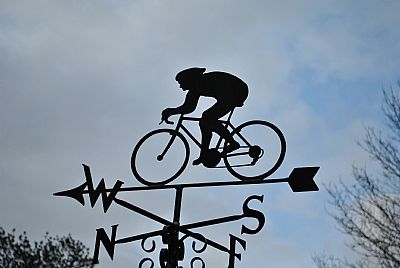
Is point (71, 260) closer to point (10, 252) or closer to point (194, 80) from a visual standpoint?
point (10, 252)

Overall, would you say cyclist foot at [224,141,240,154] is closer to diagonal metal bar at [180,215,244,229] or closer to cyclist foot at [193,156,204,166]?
cyclist foot at [193,156,204,166]

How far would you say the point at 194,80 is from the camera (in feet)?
8.41

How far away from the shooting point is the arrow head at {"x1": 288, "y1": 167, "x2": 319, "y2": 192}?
2.41 metres

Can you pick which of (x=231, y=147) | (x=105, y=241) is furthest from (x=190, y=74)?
(x=105, y=241)

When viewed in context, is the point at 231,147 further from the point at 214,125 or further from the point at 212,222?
the point at 212,222

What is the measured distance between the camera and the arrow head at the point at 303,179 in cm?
241

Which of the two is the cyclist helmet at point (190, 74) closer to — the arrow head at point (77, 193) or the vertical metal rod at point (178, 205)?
the vertical metal rod at point (178, 205)

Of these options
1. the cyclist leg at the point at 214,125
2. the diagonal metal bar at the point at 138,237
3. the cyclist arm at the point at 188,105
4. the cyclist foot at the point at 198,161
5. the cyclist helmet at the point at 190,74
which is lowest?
the diagonal metal bar at the point at 138,237

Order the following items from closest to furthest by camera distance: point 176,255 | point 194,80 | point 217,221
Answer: point 176,255 < point 217,221 < point 194,80

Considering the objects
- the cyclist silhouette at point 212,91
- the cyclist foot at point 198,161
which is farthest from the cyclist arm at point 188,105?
the cyclist foot at point 198,161

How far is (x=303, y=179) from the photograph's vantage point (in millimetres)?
2426

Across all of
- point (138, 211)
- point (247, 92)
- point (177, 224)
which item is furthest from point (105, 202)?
point (247, 92)

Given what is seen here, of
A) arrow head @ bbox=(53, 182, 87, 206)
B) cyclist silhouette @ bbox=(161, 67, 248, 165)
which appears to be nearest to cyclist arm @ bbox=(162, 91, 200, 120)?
cyclist silhouette @ bbox=(161, 67, 248, 165)

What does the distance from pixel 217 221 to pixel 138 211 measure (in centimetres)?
33
